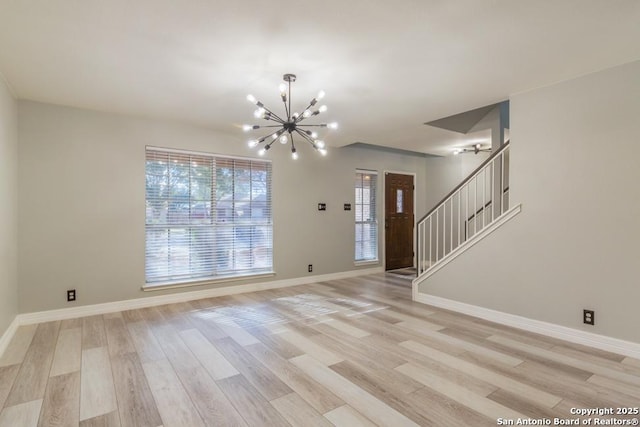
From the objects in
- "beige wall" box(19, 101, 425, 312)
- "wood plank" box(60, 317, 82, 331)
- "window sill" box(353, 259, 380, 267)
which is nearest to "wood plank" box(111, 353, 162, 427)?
"wood plank" box(60, 317, 82, 331)

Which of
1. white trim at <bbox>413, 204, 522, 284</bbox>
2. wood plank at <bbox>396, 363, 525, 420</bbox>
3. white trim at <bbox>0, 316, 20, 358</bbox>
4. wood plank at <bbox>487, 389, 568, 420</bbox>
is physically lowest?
wood plank at <bbox>396, 363, 525, 420</bbox>

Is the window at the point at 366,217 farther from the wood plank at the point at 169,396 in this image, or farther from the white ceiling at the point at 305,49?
the wood plank at the point at 169,396

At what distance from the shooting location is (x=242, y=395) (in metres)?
2.24

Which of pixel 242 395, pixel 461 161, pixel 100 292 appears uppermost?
pixel 461 161

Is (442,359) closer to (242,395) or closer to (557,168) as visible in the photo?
(242,395)

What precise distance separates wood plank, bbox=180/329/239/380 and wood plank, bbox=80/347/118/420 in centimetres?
→ 64

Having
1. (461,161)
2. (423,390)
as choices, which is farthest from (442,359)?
(461,161)

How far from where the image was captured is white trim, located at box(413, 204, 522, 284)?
3.56 meters

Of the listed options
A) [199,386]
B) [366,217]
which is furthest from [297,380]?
[366,217]

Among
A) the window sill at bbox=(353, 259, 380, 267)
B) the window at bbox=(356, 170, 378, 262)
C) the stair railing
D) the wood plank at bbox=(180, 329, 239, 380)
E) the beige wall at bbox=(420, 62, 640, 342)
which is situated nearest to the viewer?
the wood plank at bbox=(180, 329, 239, 380)

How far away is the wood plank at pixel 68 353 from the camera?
265cm

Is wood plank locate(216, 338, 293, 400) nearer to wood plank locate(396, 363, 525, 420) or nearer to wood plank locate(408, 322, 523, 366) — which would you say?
wood plank locate(396, 363, 525, 420)

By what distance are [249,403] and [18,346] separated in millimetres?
2511

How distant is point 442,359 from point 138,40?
342 cm
